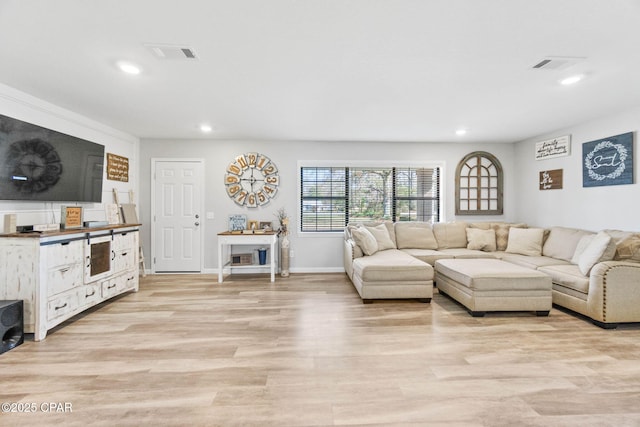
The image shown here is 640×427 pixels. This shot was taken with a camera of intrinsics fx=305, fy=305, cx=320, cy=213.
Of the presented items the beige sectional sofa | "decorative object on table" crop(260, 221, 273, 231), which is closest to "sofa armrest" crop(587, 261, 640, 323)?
the beige sectional sofa

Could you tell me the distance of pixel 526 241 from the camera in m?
4.58

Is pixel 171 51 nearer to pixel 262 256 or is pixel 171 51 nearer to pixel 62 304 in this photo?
pixel 62 304

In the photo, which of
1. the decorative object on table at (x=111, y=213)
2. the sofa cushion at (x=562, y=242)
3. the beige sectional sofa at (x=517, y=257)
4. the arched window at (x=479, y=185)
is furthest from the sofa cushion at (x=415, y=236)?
the decorative object on table at (x=111, y=213)

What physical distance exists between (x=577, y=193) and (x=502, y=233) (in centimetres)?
112

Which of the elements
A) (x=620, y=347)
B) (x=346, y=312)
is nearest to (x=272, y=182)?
(x=346, y=312)

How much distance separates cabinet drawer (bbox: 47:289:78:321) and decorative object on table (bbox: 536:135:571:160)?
6.55 metres

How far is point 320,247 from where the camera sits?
5492mm

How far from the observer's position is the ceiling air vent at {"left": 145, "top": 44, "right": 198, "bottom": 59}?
2.23 m

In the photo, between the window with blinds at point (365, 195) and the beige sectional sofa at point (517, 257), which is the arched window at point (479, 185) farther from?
the beige sectional sofa at point (517, 257)

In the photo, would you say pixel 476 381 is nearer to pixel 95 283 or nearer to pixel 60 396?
pixel 60 396

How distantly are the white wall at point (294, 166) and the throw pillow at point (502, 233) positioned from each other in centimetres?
58

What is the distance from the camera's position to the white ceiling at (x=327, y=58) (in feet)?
6.04

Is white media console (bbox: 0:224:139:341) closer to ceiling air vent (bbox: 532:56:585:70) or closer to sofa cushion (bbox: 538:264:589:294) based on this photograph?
ceiling air vent (bbox: 532:56:585:70)

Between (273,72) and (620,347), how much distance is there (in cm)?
380
